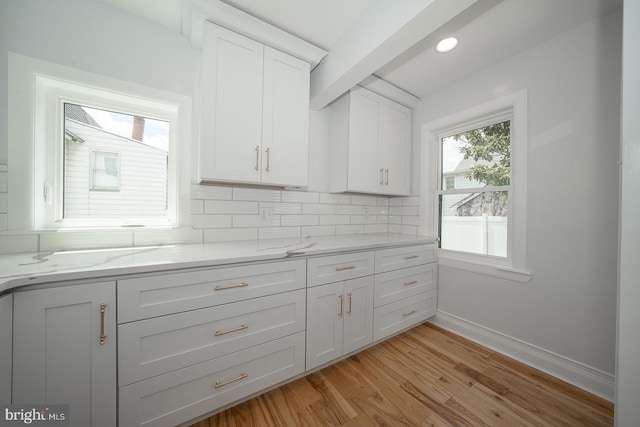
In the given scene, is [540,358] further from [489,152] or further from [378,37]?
[378,37]

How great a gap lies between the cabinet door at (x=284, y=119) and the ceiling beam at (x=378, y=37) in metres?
0.22

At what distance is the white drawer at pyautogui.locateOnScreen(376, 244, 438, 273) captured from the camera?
1.79 meters

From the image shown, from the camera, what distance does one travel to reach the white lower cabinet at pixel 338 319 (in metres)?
1.44

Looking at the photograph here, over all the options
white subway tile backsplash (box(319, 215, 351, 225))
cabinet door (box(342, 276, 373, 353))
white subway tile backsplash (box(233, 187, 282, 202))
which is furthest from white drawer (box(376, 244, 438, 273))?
white subway tile backsplash (box(233, 187, 282, 202))

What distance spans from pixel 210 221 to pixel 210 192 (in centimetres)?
23

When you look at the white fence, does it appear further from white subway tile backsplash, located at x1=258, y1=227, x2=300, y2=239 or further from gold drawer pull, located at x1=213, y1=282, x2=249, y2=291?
gold drawer pull, located at x1=213, y1=282, x2=249, y2=291

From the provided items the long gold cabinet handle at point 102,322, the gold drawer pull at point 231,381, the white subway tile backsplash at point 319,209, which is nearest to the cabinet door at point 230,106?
the white subway tile backsplash at point 319,209

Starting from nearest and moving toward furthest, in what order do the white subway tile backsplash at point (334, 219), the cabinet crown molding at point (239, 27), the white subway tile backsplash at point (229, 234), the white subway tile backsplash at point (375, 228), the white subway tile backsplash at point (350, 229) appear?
the cabinet crown molding at point (239, 27) → the white subway tile backsplash at point (229, 234) → the white subway tile backsplash at point (334, 219) → the white subway tile backsplash at point (350, 229) → the white subway tile backsplash at point (375, 228)

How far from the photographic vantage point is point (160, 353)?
1.00 metres

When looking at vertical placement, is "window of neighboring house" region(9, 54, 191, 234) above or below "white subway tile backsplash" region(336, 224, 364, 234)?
above

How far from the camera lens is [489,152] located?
2.04 m

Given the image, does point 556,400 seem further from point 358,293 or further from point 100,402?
point 100,402

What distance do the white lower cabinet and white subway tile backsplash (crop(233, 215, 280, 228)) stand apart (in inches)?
30.0

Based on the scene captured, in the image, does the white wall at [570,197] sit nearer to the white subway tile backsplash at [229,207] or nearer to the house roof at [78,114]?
the white subway tile backsplash at [229,207]
